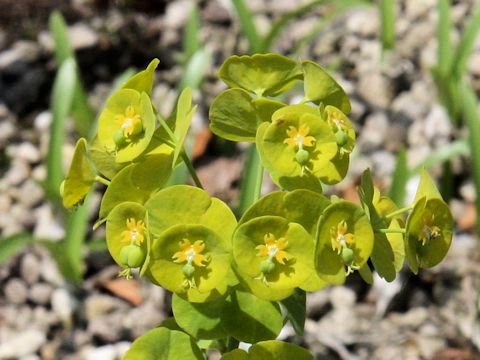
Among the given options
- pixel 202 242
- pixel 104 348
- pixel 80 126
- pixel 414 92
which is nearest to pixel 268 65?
pixel 202 242

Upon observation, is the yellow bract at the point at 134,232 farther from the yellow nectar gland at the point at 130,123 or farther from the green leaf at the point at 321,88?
the green leaf at the point at 321,88

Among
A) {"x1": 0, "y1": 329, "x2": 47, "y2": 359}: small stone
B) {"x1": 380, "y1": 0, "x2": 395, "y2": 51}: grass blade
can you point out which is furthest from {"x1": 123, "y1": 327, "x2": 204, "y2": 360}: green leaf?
{"x1": 380, "y1": 0, "x2": 395, "y2": 51}: grass blade

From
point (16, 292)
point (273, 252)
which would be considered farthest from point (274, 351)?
point (16, 292)

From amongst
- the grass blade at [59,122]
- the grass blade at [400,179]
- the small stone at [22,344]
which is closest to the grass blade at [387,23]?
the grass blade at [400,179]

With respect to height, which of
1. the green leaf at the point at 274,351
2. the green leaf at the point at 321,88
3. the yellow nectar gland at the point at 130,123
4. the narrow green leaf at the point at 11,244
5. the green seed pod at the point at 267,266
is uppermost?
the yellow nectar gland at the point at 130,123

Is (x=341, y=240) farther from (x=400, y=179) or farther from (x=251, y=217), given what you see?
(x=400, y=179)

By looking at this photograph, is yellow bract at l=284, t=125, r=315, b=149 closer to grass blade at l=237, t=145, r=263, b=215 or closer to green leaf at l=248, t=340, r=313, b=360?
green leaf at l=248, t=340, r=313, b=360
